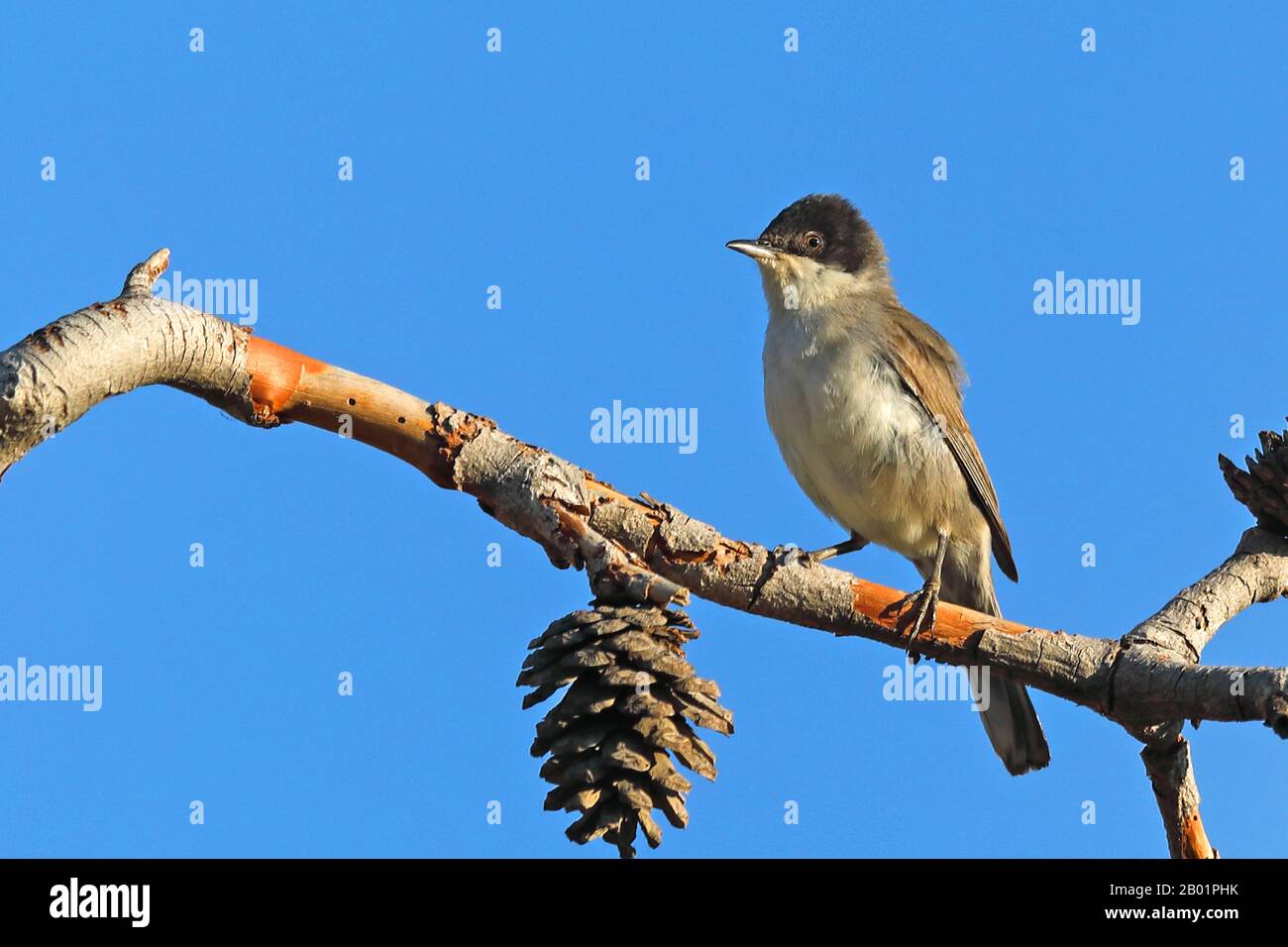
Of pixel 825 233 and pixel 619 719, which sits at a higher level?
pixel 825 233

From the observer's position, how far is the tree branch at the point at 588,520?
3320 millimetres

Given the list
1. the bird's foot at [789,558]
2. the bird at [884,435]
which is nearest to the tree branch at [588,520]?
the bird's foot at [789,558]

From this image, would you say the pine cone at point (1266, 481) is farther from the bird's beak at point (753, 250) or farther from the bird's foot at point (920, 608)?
the bird's beak at point (753, 250)

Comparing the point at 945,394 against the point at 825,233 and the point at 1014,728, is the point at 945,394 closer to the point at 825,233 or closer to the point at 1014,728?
the point at 825,233

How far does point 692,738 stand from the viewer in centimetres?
311

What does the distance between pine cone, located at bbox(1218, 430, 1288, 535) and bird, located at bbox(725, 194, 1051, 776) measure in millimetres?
1361

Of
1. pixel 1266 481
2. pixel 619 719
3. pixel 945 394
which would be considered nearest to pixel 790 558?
pixel 619 719

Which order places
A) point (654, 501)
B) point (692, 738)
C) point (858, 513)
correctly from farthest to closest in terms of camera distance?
→ point (858, 513)
point (654, 501)
point (692, 738)

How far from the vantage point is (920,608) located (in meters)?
4.25

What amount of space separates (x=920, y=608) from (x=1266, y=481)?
76.5 inches

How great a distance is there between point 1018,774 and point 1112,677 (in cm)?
203
